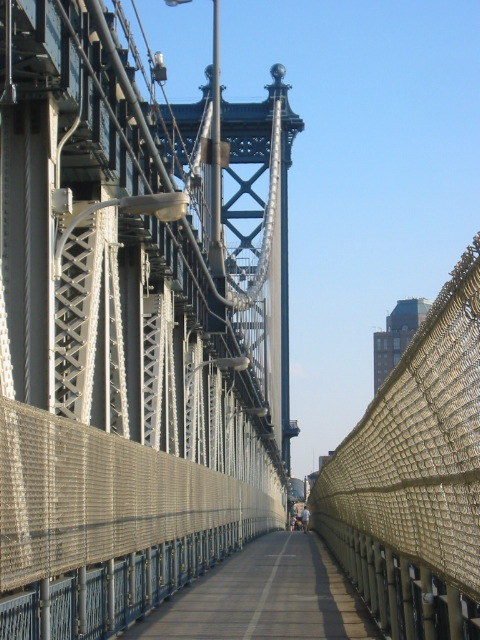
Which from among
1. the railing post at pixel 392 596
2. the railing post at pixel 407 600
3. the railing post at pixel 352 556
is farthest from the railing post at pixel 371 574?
the railing post at pixel 407 600

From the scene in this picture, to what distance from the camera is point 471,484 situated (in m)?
7.60

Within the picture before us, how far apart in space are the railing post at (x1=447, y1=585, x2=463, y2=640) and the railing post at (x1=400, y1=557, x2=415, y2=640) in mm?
2944

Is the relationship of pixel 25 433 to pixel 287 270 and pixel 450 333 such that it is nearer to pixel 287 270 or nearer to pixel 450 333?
pixel 450 333

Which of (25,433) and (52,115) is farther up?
(52,115)

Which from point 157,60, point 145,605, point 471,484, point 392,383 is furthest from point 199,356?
point 471,484

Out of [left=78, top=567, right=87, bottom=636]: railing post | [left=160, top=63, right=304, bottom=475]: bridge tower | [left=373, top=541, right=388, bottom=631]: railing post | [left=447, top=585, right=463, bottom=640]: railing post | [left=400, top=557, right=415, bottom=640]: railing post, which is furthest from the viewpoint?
[left=160, top=63, right=304, bottom=475]: bridge tower

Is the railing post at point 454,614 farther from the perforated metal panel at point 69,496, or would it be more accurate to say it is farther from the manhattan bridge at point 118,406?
the perforated metal panel at point 69,496

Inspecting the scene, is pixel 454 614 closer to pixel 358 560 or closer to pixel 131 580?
pixel 131 580

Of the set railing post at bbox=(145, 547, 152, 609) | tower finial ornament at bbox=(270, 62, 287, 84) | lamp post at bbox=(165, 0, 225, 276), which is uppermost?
tower finial ornament at bbox=(270, 62, 287, 84)

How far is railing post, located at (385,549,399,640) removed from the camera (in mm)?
13677

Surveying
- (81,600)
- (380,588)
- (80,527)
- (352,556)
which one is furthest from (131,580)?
(352,556)

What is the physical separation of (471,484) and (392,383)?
11.1ft

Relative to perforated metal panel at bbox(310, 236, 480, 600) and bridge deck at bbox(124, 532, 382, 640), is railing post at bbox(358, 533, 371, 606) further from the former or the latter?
perforated metal panel at bbox(310, 236, 480, 600)

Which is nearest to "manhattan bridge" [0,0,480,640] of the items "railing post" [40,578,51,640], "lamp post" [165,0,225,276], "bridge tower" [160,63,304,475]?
"railing post" [40,578,51,640]
